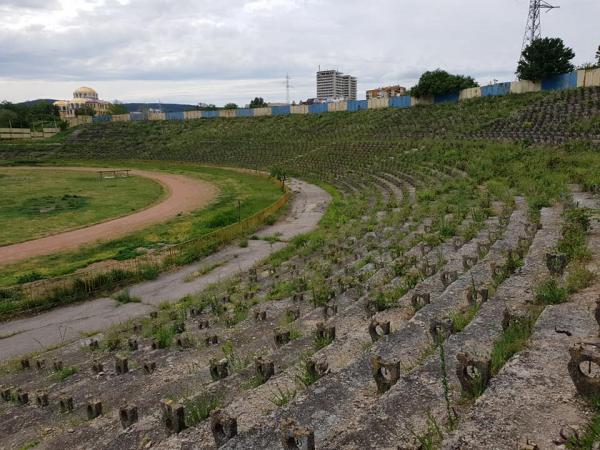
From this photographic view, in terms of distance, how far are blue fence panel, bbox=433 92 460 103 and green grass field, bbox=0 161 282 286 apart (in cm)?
3360

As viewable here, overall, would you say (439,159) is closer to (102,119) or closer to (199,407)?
(199,407)

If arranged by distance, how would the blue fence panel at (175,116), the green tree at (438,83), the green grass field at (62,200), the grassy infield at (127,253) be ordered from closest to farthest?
the grassy infield at (127,253) → the green grass field at (62,200) → the green tree at (438,83) → the blue fence panel at (175,116)

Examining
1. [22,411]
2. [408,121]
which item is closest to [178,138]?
[408,121]

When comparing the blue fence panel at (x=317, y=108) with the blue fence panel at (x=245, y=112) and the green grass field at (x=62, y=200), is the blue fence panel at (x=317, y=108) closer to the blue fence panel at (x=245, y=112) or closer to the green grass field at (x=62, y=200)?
the blue fence panel at (x=245, y=112)

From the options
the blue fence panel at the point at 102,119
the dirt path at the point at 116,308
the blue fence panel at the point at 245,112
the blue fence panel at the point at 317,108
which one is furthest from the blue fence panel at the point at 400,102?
the blue fence panel at the point at 102,119

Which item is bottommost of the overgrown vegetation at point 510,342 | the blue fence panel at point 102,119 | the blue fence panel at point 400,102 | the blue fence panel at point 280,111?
the overgrown vegetation at point 510,342

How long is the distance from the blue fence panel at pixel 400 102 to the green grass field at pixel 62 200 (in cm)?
3978

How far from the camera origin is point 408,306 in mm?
8406

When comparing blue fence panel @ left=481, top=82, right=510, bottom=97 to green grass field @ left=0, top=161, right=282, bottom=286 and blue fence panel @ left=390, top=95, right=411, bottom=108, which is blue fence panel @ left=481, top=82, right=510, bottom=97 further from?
green grass field @ left=0, top=161, right=282, bottom=286

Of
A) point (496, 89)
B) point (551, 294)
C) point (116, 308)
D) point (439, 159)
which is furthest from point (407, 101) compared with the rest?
point (551, 294)

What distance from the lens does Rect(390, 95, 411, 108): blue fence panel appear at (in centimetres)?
7036

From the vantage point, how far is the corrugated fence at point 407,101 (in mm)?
52750

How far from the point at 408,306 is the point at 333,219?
17094mm

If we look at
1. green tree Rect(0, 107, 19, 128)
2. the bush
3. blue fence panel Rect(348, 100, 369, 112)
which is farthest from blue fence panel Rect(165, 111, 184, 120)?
the bush
